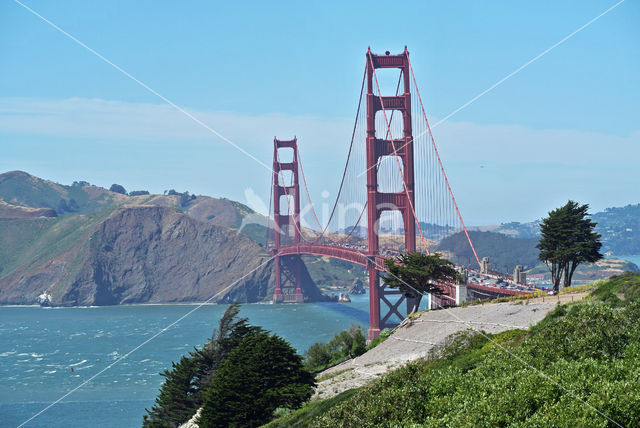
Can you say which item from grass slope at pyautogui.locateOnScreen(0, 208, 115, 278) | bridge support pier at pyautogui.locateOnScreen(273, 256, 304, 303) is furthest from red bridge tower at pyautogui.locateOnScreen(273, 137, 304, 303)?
grass slope at pyautogui.locateOnScreen(0, 208, 115, 278)

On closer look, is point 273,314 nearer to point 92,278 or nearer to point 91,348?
point 91,348

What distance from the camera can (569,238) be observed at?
45656 mm

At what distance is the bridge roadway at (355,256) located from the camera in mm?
50625

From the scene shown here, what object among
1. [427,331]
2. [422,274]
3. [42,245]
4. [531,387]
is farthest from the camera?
[42,245]

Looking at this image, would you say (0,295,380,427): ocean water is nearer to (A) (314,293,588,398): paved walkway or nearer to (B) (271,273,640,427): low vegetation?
(A) (314,293,588,398): paved walkway

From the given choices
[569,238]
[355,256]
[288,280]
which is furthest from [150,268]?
[569,238]

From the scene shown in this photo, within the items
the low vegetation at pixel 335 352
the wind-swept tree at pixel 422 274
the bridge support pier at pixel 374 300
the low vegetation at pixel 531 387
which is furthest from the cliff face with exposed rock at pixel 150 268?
the low vegetation at pixel 531 387

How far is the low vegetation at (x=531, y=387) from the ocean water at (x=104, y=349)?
109 feet

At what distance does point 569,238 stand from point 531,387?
2884 cm

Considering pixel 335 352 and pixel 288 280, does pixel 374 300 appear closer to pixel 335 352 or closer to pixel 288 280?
pixel 335 352

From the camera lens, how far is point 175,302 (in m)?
165

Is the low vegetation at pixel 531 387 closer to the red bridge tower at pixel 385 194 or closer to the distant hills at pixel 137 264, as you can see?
the red bridge tower at pixel 385 194

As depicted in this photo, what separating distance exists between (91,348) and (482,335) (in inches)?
2617

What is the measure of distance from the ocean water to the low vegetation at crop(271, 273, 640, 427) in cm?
3324
